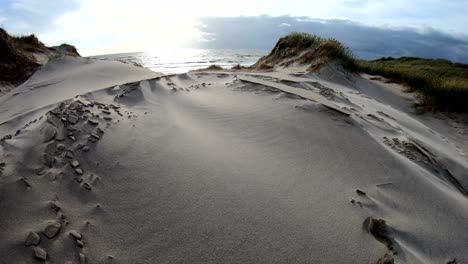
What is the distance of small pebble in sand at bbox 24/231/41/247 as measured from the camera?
156 centimetres

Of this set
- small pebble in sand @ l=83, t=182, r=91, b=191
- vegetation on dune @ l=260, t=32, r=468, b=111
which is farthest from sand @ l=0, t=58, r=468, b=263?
vegetation on dune @ l=260, t=32, r=468, b=111

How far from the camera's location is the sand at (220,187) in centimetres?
166

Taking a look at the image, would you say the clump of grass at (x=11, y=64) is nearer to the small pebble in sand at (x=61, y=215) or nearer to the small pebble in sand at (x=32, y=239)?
the small pebble in sand at (x=61, y=215)

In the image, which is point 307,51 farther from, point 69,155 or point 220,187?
point 69,155

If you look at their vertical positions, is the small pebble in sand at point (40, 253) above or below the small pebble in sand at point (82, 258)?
above

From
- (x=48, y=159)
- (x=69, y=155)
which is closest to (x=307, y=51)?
(x=69, y=155)

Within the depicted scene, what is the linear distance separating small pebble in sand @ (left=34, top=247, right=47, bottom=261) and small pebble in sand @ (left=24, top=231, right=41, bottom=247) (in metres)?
0.04

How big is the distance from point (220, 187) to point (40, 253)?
1.05 meters

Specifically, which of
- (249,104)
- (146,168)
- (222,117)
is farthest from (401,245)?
(249,104)

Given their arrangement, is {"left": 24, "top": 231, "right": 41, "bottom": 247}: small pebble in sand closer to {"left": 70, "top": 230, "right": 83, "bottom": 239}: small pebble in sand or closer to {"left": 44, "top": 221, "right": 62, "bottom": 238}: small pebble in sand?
{"left": 44, "top": 221, "right": 62, "bottom": 238}: small pebble in sand

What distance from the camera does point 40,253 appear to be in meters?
1.52

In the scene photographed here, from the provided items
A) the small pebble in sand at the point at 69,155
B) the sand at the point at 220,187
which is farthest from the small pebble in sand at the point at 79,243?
the small pebble in sand at the point at 69,155

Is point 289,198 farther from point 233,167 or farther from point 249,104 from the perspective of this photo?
point 249,104

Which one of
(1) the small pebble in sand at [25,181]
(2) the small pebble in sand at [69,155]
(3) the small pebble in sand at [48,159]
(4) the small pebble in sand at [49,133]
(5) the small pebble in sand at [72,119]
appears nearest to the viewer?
(1) the small pebble in sand at [25,181]
